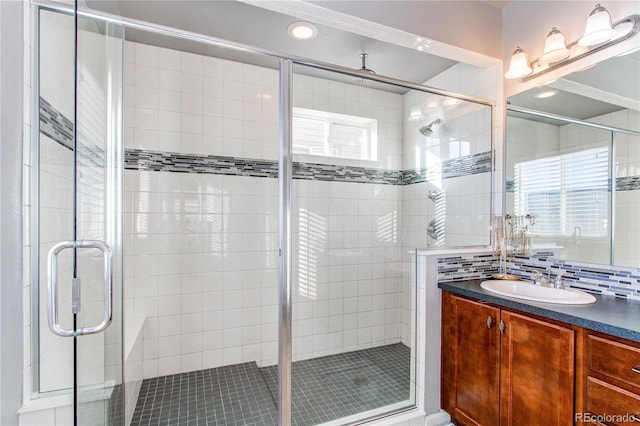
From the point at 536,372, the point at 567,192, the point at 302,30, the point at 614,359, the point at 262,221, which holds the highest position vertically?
the point at 302,30

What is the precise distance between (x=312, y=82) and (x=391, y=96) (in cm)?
69

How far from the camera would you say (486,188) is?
2229mm

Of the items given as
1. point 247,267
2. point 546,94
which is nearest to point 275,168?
point 247,267

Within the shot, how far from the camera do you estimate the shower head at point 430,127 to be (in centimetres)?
235

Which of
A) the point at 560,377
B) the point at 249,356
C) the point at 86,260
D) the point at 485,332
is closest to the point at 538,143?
the point at 485,332

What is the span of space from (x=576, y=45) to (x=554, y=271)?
1335 mm

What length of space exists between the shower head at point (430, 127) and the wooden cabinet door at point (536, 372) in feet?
4.71

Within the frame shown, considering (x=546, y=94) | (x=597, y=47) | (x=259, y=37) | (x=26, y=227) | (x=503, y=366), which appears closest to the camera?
(x=26, y=227)

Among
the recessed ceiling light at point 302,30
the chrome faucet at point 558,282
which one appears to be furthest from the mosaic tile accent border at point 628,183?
the recessed ceiling light at point 302,30

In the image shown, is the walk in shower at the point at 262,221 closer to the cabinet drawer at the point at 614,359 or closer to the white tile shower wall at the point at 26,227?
the white tile shower wall at the point at 26,227

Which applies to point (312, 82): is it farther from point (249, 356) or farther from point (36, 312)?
point (249, 356)

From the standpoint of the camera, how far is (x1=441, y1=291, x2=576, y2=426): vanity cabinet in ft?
4.20

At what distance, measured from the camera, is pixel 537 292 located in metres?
1.78

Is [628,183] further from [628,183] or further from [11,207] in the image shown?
[11,207]
